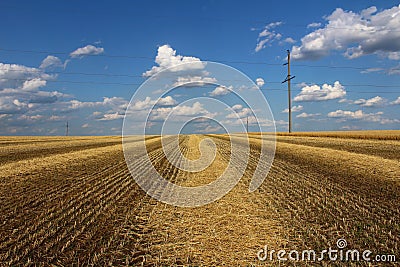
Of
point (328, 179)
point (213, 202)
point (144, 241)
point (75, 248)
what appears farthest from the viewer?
point (328, 179)

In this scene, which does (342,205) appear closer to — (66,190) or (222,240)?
(222,240)

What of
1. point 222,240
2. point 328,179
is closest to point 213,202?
point 222,240

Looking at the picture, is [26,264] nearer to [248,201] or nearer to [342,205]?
[248,201]

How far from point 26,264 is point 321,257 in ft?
16.9

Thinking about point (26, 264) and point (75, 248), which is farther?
point (75, 248)

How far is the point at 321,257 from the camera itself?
5793 millimetres

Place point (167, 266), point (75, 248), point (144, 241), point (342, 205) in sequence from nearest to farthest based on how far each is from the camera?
point (167, 266), point (75, 248), point (144, 241), point (342, 205)

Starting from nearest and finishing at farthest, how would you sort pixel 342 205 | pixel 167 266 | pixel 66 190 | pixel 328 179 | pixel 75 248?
pixel 167 266 < pixel 75 248 < pixel 342 205 < pixel 66 190 < pixel 328 179

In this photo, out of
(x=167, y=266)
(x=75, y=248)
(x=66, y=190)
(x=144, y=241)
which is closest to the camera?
(x=167, y=266)

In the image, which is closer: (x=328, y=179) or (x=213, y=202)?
(x=213, y=202)

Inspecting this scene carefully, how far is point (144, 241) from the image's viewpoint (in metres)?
6.69

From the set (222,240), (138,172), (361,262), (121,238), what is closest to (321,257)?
(361,262)

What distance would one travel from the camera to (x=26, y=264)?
554 cm

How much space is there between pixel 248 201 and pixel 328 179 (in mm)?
5374
